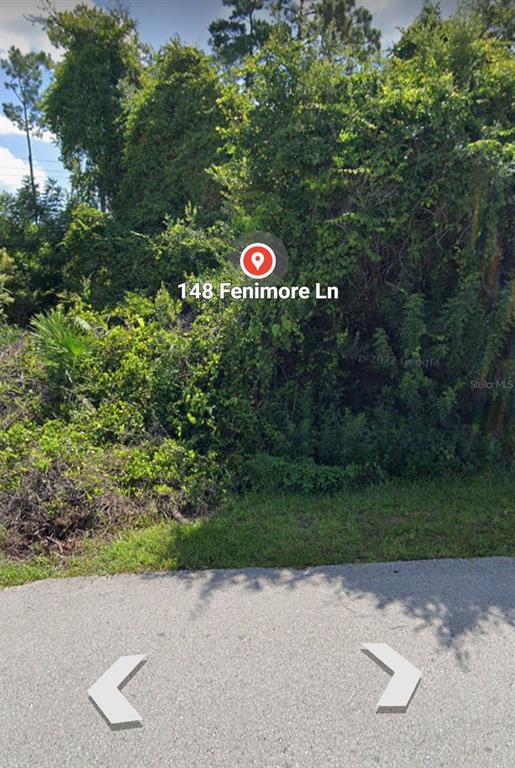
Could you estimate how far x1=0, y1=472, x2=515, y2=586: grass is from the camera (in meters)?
3.37

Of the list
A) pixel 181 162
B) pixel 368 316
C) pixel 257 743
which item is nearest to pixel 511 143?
pixel 368 316

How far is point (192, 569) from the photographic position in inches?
130

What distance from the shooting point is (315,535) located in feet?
12.2

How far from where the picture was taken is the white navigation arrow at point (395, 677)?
7.09 ft

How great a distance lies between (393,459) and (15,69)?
99.1ft

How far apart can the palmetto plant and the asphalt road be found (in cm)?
310

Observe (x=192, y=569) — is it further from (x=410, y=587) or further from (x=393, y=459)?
(x=393, y=459)

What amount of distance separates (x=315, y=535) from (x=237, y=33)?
64.9 ft

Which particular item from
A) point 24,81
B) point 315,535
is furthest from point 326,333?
point 24,81

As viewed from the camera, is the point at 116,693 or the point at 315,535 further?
the point at 315,535

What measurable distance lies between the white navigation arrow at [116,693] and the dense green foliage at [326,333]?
1632 millimetres
